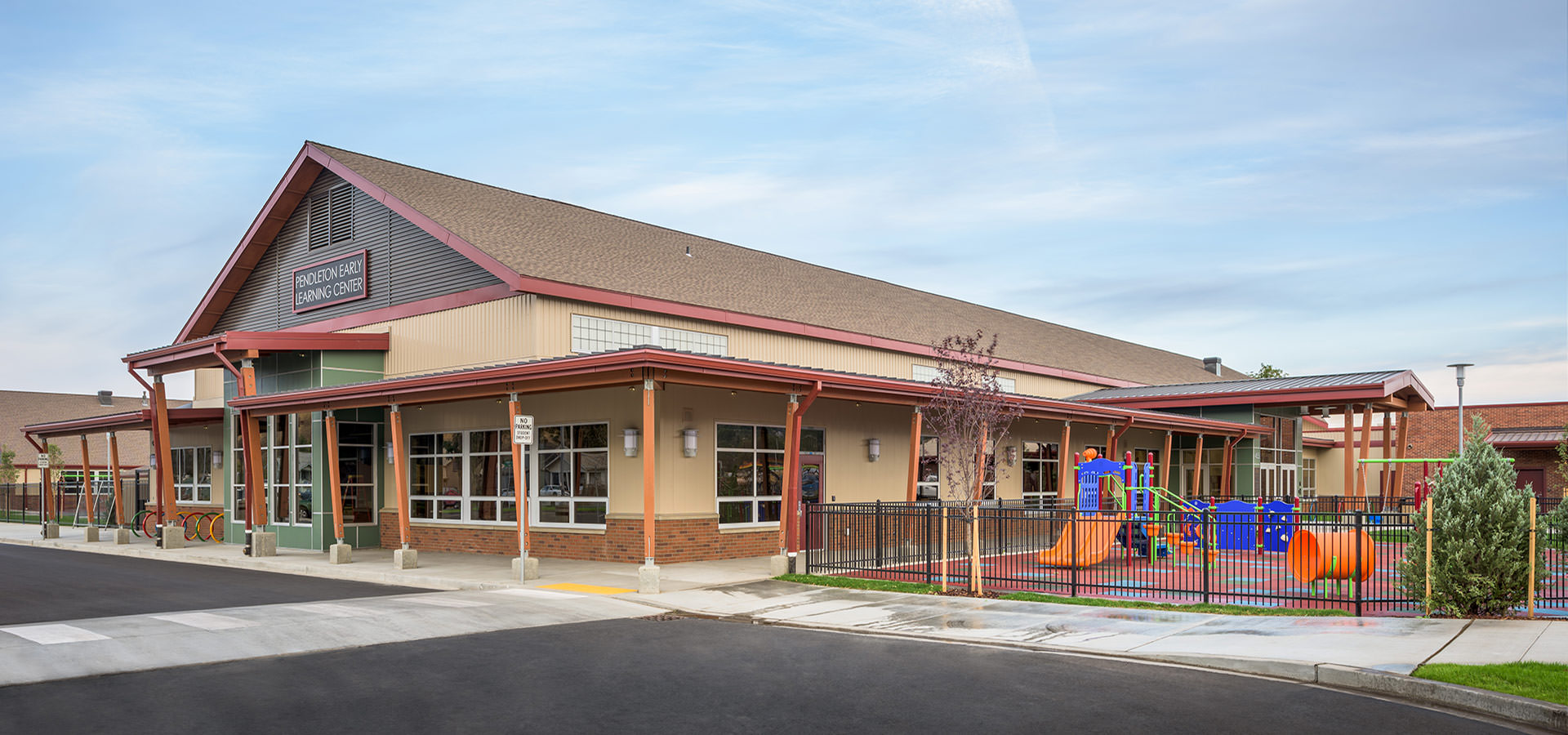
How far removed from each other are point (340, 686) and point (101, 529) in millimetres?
30577

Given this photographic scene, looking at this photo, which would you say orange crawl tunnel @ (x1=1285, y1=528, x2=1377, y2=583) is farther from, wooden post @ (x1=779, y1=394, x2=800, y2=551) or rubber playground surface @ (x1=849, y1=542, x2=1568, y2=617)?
wooden post @ (x1=779, y1=394, x2=800, y2=551)

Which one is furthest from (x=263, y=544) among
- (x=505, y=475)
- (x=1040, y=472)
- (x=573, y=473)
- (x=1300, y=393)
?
(x=1300, y=393)

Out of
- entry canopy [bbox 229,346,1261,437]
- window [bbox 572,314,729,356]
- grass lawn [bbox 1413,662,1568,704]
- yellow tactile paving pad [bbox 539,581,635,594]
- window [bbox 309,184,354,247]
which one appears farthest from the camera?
window [bbox 309,184,354,247]

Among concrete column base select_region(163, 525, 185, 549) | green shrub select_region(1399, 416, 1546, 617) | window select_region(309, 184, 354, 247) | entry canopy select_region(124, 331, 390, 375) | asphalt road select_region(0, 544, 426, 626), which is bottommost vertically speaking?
concrete column base select_region(163, 525, 185, 549)

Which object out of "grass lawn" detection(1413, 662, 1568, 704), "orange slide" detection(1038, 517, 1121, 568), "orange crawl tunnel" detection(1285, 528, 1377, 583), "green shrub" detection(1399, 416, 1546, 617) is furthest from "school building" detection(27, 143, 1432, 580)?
"grass lawn" detection(1413, 662, 1568, 704)

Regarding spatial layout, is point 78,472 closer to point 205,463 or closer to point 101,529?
point 101,529

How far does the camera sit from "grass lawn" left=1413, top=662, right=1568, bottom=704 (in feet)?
29.5

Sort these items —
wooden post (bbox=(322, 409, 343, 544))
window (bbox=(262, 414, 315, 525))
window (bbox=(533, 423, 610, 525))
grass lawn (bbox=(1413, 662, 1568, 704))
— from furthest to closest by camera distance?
window (bbox=(262, 414, 315, 525)) < wooden post (bbox=(322, 409, 343, 544)) < window (bbox=(533, 423, 610, 525)) < grass lawn (bbox=(1413, 662, 1568, 704))

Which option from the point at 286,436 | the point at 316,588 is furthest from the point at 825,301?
the point at 316,588

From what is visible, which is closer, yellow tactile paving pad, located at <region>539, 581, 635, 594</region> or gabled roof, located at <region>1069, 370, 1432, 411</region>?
yellow tactile paving pad, located at <region>539, 581, 635, 594</region>

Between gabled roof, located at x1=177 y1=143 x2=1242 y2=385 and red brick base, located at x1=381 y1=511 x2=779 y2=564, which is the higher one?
gabled roof, located at x1=177 y1=143 x2=1242 y2=385

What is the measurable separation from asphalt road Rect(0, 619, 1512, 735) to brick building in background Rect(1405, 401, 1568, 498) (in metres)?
35.3

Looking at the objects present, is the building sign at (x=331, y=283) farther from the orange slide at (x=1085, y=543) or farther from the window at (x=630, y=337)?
the orange slide at (x=1085, y=543)

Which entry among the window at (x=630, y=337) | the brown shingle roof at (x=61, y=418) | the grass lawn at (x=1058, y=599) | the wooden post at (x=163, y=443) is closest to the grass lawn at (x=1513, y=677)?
the grass lawn at (x=1058, y=599)
